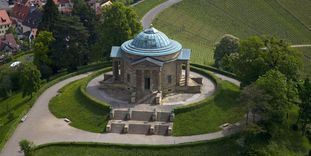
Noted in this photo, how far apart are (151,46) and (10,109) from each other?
25.6m

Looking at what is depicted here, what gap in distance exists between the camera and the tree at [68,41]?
87.1m

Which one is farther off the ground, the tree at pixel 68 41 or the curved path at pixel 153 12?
the curved path at pixel 153 12

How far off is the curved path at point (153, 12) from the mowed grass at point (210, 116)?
55857mm

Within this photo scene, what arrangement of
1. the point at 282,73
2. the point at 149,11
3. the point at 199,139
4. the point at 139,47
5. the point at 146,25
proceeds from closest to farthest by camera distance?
the point at 199,139 < the point at 282,73 < the point at 139,47 < the point at 146,25 < the point at 149,11

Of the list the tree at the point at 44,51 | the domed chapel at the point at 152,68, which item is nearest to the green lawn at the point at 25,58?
the tree at the point at 44,51

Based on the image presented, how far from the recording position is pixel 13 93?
281 feet

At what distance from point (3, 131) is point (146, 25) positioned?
6337 cm

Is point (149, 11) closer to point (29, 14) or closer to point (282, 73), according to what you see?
point (29, 14)

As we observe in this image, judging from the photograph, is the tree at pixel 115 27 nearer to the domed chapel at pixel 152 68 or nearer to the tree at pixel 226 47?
the domed chapel at pixel 152 68

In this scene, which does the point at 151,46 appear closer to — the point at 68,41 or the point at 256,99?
the point at 256,99

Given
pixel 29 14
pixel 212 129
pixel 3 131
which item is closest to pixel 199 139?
pixel 212 129

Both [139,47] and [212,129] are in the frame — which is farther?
[139,47]

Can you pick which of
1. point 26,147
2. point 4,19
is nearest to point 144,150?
point 26,147

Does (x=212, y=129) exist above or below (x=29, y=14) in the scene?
below
